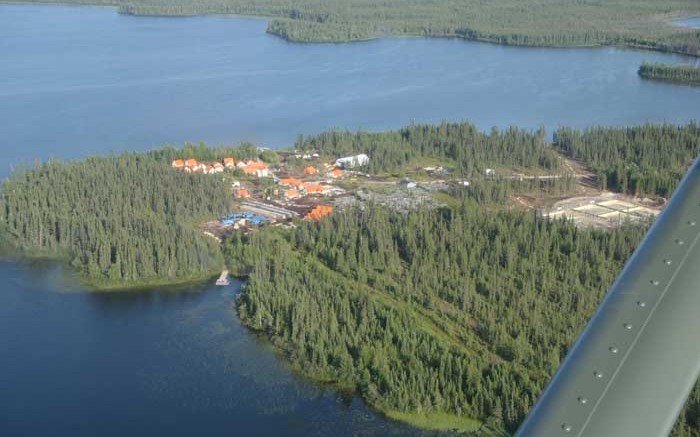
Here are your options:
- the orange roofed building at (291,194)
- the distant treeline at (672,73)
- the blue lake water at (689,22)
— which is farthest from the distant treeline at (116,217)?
the blue lake water at (689,22)

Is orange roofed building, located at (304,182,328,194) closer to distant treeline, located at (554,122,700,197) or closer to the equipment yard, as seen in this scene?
the equipment yard

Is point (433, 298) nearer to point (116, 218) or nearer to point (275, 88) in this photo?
point (116, 218)

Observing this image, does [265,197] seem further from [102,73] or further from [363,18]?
[363,18]

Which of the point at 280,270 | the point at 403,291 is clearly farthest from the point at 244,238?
the point at 403,291

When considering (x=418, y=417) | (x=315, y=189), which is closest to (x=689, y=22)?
(x=315, y=189)

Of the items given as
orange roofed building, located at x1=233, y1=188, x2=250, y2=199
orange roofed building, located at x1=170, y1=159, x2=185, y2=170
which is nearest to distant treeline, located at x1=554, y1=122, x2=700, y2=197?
orange roofed building, located at x1=233, y1=188, x2=250, y2=199

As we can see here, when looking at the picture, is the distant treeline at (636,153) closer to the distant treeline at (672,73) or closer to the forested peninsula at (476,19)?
the distant treeline at (672,73)
